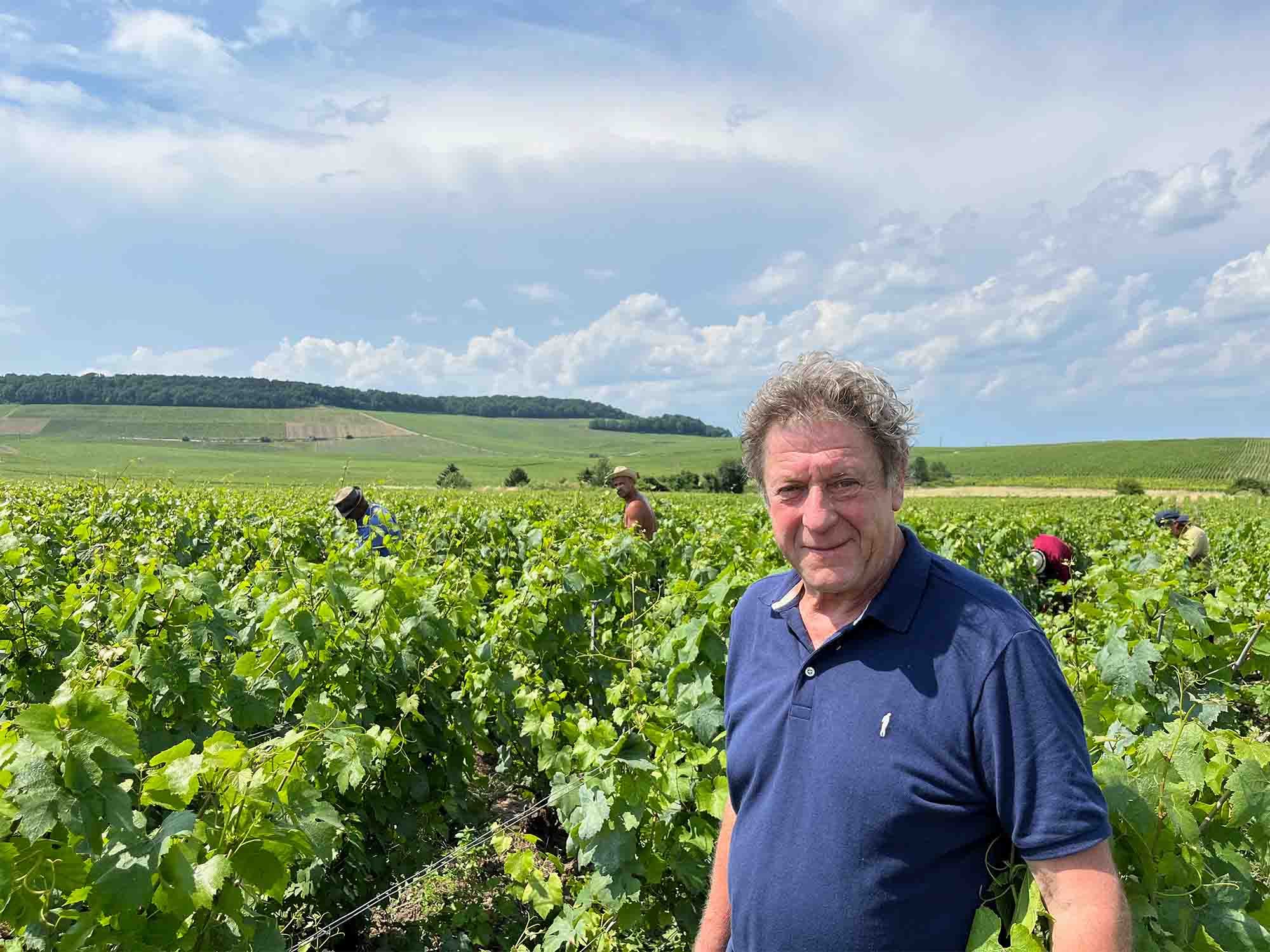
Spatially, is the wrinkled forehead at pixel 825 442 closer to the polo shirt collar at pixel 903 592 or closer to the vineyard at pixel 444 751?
the polo shirt collar at pixel 903 592

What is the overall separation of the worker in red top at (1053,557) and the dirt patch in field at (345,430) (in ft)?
323

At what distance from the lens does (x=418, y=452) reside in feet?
320

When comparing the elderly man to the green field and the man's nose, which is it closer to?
the man's nose

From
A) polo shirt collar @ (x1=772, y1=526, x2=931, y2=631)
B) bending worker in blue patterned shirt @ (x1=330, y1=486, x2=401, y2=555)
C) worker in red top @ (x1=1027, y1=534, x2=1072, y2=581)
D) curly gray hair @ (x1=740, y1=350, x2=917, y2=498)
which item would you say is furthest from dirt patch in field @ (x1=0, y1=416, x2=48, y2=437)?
polo shirt collar @ (x1=772, y1=526, x2=931, y2=631)

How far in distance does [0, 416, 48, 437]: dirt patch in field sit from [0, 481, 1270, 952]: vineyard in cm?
9278

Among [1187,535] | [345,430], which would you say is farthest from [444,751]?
[345,430]

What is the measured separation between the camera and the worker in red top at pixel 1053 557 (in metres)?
8.12

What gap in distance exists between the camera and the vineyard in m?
1.74

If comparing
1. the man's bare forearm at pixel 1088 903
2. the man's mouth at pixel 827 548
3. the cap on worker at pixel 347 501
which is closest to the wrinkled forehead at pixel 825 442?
the man's mouth at pixel 827 548

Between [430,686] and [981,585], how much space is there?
2985mm

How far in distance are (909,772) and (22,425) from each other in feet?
344

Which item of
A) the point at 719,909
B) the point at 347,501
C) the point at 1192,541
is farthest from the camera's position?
the point at 1192,541

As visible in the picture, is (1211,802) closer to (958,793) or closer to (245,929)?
(958,793)

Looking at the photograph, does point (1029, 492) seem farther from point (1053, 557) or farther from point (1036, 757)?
point (1036, 757)
